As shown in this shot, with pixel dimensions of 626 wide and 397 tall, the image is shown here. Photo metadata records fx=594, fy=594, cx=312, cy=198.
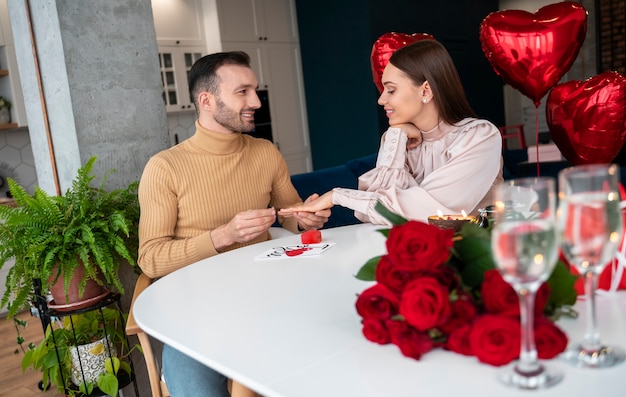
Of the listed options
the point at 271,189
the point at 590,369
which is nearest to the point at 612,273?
the point at 590,369

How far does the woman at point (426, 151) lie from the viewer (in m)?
1.80

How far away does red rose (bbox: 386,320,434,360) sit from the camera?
82 cm

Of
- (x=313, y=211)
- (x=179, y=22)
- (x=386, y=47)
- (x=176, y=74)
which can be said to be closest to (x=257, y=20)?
(x=179, y=22)

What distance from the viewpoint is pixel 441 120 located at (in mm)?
1998

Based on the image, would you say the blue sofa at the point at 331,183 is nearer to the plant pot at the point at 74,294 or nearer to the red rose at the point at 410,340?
the plant pot at the point at 74,294

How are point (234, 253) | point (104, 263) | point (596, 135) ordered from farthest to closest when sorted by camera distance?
point (596, 135)
point (104, 263)
point (234, 253)

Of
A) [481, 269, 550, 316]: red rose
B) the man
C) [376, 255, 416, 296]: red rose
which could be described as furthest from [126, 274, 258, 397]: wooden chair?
[481, 269, 550, 316]: red rose

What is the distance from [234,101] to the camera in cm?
212

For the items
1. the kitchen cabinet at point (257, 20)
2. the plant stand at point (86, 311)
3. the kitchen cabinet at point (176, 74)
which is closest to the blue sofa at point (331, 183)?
the plant stand at point (86, 311)

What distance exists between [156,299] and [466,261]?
774mm

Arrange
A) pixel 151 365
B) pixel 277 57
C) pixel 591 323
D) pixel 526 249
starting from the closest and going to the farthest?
pixel 526 249 → pixel 591 323 → pixel 151 365 → pixel 277 57

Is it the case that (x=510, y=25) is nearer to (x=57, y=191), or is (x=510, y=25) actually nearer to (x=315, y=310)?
→ (x=315, y=310)

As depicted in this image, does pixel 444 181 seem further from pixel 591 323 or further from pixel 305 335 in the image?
pixel 591 323

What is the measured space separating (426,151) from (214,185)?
74 cm
